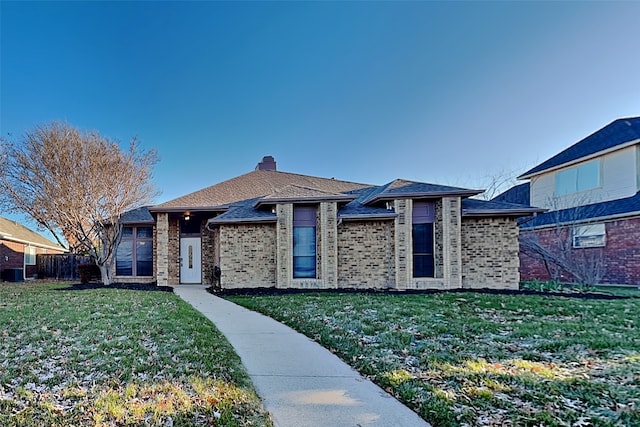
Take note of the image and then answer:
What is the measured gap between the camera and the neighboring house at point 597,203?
12.9 m

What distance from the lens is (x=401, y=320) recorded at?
699 centimetres

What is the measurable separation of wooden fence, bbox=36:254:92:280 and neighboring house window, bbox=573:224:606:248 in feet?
75.3

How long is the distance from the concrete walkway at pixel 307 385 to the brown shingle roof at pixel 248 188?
844 cm

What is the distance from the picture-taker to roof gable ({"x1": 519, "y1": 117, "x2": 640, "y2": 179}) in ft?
47.7

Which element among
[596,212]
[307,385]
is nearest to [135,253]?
[307,385]

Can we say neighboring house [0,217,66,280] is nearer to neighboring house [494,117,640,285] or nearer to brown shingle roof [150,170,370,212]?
brown shingle roof [150,170,370,212]

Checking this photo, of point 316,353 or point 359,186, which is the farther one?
point 359,186

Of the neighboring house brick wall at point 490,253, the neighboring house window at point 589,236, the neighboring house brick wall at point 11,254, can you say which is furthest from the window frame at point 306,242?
the neighboring house brick wall at point 11,254

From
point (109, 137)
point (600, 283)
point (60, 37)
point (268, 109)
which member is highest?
point (60, 37)

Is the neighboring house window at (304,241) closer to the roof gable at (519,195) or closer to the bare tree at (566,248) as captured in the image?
the bare tree at (566,248)

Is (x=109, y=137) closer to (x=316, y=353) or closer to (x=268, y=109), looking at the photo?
(x=268, y=109)

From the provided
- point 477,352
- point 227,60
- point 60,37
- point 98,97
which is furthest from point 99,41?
point 477,352

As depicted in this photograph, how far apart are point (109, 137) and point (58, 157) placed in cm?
215

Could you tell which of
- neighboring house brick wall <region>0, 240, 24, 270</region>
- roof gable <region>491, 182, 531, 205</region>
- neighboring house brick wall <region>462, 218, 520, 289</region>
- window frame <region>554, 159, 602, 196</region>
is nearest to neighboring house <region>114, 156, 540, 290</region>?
neighboring house brick wall <region>462, 218, 520, 289</region>
